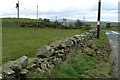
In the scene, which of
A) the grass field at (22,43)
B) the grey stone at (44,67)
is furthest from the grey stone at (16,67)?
the grass field at (22,43)

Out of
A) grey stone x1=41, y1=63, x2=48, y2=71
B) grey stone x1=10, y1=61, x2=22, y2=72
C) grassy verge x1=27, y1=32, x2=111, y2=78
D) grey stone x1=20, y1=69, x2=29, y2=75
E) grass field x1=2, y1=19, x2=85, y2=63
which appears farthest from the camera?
grass field x1=2, y1=19, x2=85, y2=63

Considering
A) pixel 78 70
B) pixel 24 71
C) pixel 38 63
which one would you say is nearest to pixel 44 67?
pixel 38 63

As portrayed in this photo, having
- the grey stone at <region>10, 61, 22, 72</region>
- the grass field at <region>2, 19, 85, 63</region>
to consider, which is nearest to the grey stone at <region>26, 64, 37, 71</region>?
the grey stone at <region>10, 61, 22, 72</region>

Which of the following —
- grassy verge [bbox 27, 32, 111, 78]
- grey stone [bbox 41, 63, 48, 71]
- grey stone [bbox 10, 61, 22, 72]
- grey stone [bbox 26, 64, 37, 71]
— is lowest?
grassy verge [bbox 27, 32, 111, 78]

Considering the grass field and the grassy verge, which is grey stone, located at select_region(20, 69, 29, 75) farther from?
the grass field

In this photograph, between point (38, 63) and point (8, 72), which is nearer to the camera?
point (8, 72)

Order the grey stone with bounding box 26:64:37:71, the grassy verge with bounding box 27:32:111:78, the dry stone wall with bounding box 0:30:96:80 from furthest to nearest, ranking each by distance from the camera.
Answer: the grassy verge with bounding box 27:32:111:78
the grey stone with bounding box 26:64:37:71
the dry stone wall with bounding box 0:30:96:80

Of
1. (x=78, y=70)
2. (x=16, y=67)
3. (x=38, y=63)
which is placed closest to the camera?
(x=16, y=67)

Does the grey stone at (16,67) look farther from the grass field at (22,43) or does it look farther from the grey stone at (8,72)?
the grass field at (22,43)

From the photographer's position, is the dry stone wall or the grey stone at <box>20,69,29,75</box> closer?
the dry stone wall

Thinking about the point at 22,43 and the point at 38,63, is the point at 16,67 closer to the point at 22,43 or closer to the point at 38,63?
the point at 38,63

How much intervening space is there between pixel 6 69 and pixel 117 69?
695 centimetres

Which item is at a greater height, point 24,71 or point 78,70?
point 24,71

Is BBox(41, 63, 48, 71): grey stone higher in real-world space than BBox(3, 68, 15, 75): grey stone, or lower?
lower
